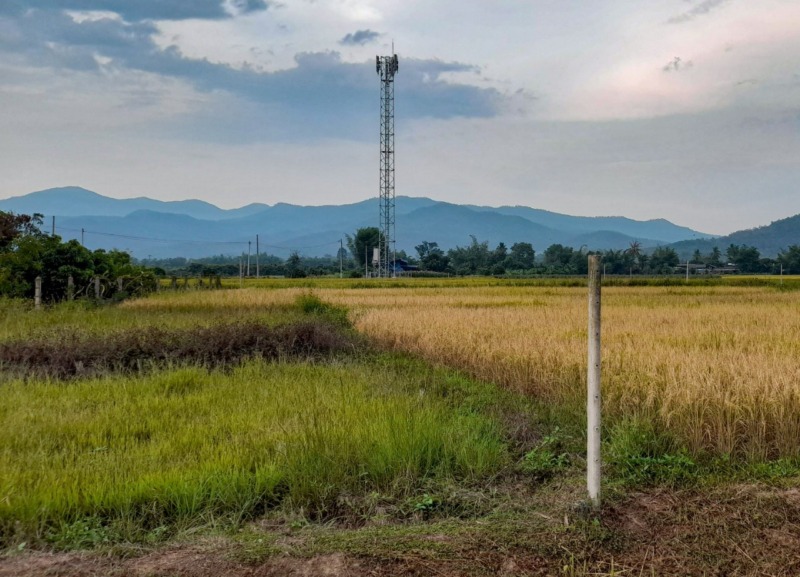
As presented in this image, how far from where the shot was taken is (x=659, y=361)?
8242mm

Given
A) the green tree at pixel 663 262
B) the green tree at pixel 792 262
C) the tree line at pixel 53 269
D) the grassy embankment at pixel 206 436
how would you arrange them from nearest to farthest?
the grassy embankment at pixel 206 436 → the tree line at pixel 53 269 → the green tree at pixel 792 262 → the green tree at pixel 663 262

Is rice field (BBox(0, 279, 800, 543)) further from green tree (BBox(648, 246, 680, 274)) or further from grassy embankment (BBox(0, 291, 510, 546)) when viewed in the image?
green tree (BBox(648, 246, 680, 274))

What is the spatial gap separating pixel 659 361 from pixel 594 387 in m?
4.75

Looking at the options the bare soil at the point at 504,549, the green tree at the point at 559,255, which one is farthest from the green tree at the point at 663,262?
the bare soil at the point at 504,549

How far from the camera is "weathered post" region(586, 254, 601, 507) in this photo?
4000 mm

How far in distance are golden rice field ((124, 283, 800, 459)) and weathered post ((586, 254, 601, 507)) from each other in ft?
5.72

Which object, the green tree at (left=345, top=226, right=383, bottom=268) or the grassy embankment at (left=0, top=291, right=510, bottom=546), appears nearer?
the grassy embankment at (left=0, top=291, right=510, bottom=546)

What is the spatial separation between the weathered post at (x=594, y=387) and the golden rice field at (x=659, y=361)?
5.72 feet

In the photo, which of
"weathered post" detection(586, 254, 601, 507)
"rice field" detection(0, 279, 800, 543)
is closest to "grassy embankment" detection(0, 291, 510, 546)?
"rice field" detection(0, 279, 800, 543)

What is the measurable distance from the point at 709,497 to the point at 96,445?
4890mm

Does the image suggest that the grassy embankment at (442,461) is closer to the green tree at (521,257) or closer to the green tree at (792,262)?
the green tree at (792,262)

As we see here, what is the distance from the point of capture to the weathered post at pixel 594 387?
4.00 metres

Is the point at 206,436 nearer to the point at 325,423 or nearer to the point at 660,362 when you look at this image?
the point at 325,423

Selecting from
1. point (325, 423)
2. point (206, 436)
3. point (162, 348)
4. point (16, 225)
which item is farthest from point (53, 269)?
point (325, 423)
